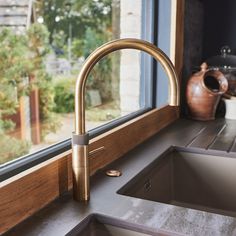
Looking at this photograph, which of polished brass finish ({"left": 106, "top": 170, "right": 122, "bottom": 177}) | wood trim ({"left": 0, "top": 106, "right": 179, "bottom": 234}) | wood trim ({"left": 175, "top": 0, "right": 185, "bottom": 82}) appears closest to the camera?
wood trim ({"left": 0, "top": 106, "right": 179, "bottom": 234})

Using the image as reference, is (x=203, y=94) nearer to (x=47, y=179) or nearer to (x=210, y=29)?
(x=210, y=29)

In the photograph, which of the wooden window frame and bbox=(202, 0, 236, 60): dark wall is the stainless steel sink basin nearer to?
the wooden window frame

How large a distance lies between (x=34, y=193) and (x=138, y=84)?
1.09 m

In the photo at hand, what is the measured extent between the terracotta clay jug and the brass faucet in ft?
3.38

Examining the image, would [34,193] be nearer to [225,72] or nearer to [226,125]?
[226,125]

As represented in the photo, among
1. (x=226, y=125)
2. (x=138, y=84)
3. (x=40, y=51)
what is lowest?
(x=226, y=125)

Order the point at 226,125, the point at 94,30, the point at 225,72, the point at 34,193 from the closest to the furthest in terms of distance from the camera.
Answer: the point at 34,193
the point at 94,30
the point at 226,125
the point at 225,72

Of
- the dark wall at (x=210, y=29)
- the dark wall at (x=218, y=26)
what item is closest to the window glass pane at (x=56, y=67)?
the dark wall at (x=210, y=29)

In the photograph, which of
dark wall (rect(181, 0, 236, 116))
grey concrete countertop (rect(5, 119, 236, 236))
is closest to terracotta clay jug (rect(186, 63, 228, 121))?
dark wall (rect(181, 0, 236, 116))

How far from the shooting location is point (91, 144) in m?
1.05

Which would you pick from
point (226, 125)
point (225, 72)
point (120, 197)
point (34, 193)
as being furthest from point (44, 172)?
point (225, 72)

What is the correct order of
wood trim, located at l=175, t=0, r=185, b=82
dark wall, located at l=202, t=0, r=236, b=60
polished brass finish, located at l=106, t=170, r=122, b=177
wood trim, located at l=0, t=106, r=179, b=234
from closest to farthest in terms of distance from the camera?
1. wood trim, located at l=0, t=106, r=179, b=234
2. polished brass finish, located at l=106, t=170, r=122, b=177
3. wood trim, located at l=175, t=0, r=185, b=82
4. dark wall, located at l=202, t=0, r=236, b=60

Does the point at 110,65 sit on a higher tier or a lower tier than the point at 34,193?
higher

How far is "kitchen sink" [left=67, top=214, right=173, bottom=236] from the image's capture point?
763 mm
